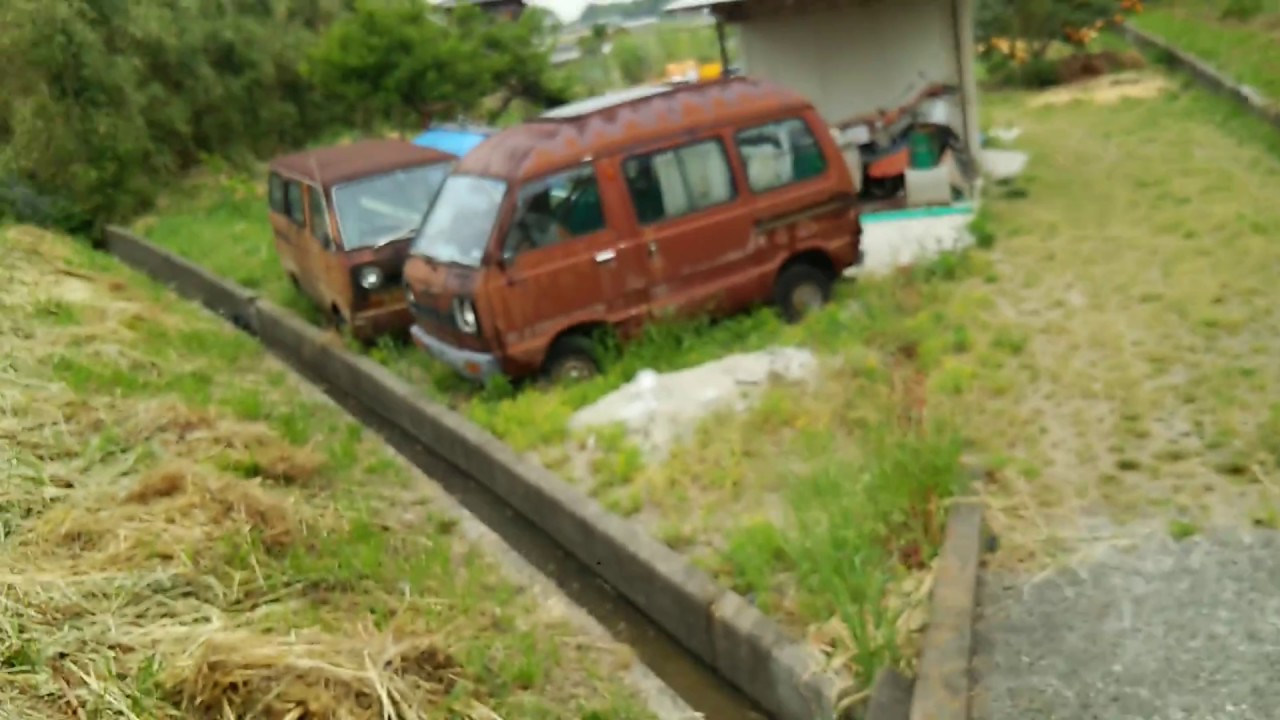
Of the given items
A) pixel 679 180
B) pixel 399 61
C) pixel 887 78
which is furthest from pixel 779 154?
pixel 399 61

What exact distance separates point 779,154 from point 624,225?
146 centimetres

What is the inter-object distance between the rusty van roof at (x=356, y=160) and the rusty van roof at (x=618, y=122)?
6.46 feet

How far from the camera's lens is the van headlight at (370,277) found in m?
9.91

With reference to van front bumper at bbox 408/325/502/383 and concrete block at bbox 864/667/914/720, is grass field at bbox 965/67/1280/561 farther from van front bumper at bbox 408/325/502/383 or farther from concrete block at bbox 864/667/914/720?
van front bumper at bbox 408/325/502/383

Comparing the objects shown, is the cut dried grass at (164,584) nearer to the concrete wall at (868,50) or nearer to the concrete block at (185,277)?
the concrete block at (185,277)

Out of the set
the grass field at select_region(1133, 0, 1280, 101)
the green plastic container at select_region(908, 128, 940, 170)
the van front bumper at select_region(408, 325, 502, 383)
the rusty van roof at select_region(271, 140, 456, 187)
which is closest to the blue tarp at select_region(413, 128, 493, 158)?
the rusty van roof at select_region(271, 140, 456, 187)

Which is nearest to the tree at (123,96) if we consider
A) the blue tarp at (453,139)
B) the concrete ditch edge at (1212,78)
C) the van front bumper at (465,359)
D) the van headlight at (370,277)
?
the blue tarp at (453,139)

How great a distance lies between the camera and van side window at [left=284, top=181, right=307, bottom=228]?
11.2m

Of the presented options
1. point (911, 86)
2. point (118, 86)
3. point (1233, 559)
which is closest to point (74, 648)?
point (1233, 559)

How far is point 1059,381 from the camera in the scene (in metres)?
6.65

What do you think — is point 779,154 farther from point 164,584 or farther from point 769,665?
point 164,584

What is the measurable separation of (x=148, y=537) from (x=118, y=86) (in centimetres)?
1442

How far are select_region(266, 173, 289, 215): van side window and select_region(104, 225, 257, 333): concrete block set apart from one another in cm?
104

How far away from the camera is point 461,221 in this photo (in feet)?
27.7
